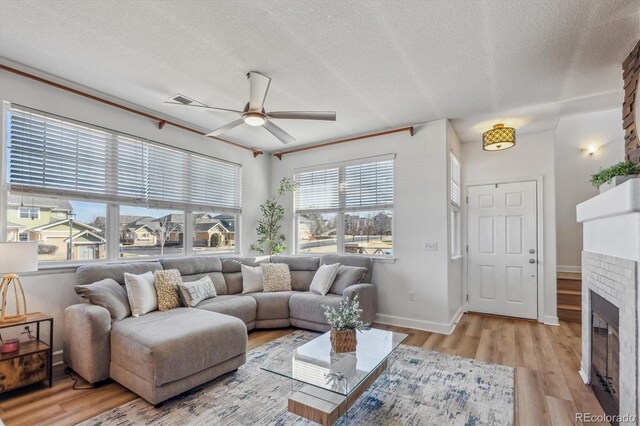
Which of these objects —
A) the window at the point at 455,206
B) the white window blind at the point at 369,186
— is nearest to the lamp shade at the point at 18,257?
the white window blind at the point at 369,186

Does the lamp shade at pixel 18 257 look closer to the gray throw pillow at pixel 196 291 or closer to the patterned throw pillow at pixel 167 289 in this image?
the patterned throw pillow at pixel 167 289

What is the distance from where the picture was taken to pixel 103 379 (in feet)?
8.56

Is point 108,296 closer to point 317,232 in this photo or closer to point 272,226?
point 272,226

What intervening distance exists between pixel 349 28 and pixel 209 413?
2.96 meters

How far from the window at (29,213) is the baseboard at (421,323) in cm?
416

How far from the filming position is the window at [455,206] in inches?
181

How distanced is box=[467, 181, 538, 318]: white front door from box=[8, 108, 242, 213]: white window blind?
13.5 feet

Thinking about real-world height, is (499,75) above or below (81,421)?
above

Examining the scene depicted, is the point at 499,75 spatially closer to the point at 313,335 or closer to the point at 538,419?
the point at 538,419

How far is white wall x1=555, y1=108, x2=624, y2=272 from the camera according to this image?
17.0 feet

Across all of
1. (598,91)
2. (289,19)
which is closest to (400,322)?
(598,91)

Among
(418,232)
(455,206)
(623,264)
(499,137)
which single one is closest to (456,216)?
(455,206)

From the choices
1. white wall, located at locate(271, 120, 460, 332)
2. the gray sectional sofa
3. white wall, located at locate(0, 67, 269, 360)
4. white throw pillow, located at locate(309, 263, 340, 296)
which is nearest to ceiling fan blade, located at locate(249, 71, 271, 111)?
white wall, located at locate(0, 67, 269, 360)

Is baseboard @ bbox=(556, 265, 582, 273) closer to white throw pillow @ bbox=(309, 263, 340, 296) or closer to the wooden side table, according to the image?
white throw pillow @ bbox=(309, 263, 340, 296)
